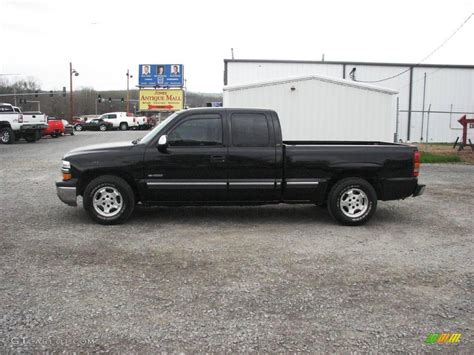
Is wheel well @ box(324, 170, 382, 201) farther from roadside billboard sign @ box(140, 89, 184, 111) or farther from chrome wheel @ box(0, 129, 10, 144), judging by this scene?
roadside billboard sign @ box(140, 89, 184, 111)

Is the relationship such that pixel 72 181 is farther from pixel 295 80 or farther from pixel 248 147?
pixel 295 80

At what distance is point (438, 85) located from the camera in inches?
1219

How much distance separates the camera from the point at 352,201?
738 cm

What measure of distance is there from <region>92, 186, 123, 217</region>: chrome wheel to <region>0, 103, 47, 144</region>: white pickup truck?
71.0ft

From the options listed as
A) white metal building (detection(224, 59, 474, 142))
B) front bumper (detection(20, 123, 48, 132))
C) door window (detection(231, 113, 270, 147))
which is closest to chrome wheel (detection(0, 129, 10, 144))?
front bumper (detection(20, 123, 48, 132))

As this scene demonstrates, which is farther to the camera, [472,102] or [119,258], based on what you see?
[472,102]

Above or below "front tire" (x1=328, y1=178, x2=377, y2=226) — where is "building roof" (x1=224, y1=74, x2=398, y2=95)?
above

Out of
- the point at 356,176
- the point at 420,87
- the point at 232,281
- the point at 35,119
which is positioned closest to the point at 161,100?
the point at 35,119

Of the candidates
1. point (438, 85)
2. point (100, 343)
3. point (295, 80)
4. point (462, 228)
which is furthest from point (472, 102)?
point (100, 343)

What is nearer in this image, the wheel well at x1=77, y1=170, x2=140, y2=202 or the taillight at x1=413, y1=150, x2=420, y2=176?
the wheel well at x1=77, y1=170, x2=140, y2=202

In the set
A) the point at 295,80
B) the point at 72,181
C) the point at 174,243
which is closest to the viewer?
the point at 174,243

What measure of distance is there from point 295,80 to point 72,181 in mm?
11677

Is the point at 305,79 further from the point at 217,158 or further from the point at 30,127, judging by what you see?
Result: the point at 30,127

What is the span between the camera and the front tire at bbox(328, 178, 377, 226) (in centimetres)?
735
